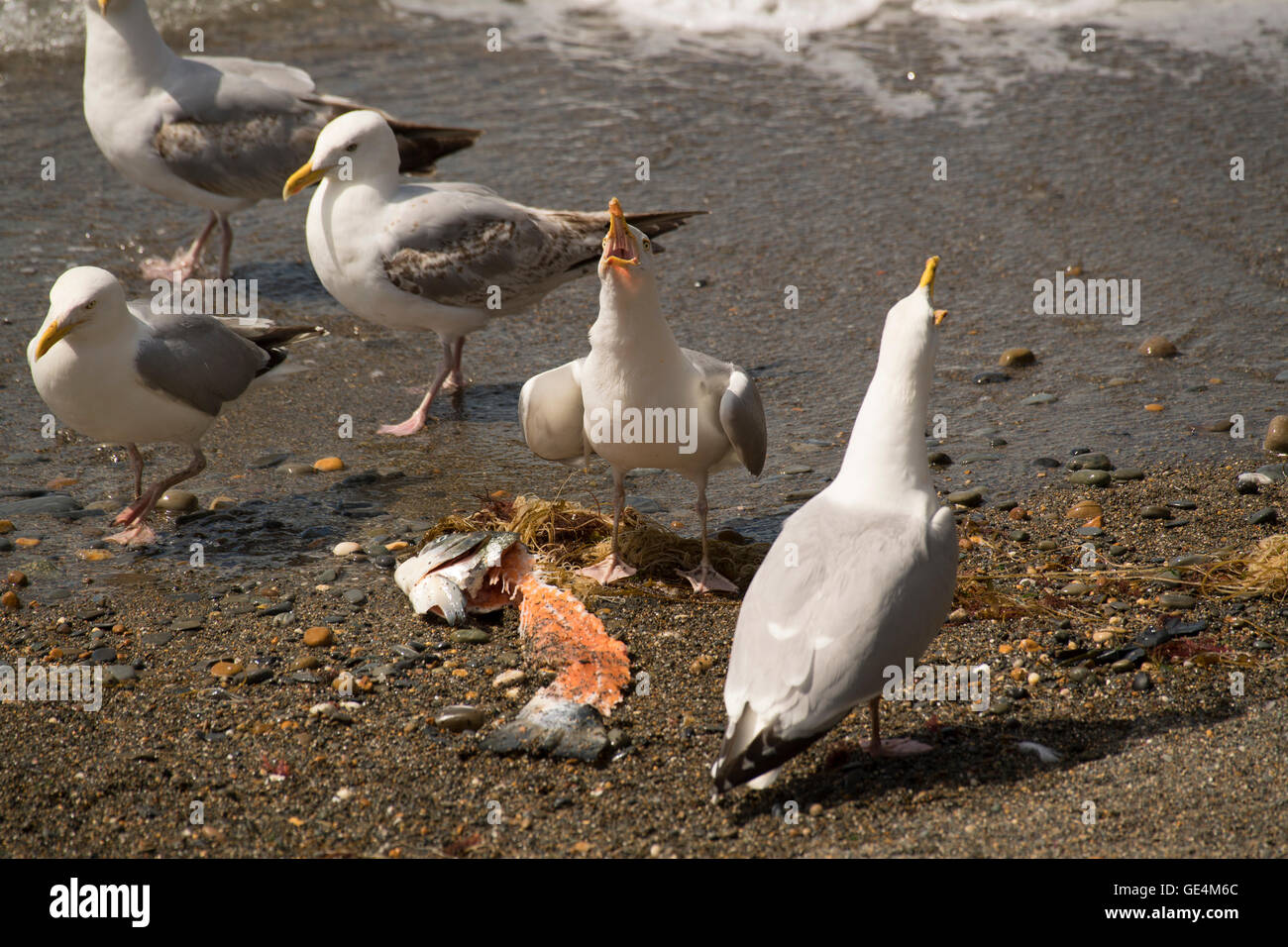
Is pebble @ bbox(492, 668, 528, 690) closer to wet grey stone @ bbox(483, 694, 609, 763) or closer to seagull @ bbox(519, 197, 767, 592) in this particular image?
wet grey stone @ bbox(483, 694, 609, 763)

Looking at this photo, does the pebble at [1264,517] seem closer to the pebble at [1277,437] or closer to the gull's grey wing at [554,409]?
the pebble at [1277,437]

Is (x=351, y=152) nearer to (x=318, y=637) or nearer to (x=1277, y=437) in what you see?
(x=318, y=637)

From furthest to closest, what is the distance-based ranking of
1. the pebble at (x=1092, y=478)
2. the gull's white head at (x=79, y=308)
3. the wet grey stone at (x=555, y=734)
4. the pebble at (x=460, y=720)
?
the pebble at (x=1092, y=478), the gull's white head at (x=79, y=308), the pebble at (x=460, y=720), the wet grey stone at (x=555, y=734)

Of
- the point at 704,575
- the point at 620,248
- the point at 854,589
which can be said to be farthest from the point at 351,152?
the point at 854,589

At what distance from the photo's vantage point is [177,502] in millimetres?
5871

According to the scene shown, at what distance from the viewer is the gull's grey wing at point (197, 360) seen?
18.2 ft

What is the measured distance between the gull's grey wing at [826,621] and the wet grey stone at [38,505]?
3497mm

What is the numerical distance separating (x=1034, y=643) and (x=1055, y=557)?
73 cm

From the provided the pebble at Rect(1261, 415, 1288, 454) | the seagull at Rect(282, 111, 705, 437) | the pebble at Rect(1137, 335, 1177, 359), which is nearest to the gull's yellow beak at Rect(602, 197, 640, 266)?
the seagull at Rect(282, 111, 705, 437)

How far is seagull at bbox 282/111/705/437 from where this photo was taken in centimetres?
666

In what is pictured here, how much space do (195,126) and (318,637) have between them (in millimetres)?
4348

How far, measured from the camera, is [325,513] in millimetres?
5832

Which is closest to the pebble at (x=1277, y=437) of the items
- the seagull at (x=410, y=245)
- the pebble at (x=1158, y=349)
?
the pebble at (x=1158, y=349)

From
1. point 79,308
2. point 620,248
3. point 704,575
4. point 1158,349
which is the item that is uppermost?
point 620,248
